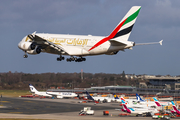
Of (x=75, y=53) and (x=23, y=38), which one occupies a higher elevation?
(x=23, y=38)

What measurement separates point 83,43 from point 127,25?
30.7ft

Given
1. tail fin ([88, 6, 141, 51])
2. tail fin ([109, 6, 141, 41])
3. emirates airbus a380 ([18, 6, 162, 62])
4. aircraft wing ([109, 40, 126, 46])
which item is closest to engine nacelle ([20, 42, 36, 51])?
emirates airbus a380 ([18, 6, 162, 62])

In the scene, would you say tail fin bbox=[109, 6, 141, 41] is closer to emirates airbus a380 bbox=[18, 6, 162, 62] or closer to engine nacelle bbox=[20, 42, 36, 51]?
emirates airbus a380 bbox=[18, 6, 162, 62]

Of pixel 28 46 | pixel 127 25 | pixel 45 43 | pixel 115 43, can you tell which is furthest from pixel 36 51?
pixel 127 25

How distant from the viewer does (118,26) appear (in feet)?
188

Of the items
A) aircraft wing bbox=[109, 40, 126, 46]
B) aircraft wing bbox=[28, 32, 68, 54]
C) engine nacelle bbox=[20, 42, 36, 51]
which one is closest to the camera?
aircraft wing bbox=[109, 40, 126, 46]

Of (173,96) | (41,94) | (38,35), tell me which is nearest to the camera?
(38,35)

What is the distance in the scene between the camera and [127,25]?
56.8m

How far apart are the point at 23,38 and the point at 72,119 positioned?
2747 cm

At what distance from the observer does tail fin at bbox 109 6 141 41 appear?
56688 millimetres

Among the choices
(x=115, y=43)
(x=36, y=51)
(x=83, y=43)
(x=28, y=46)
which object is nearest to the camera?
(x=115, y=43)

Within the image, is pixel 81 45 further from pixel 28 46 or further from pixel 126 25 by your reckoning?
pixel 28 46

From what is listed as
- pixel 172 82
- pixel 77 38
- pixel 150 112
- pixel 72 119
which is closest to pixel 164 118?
pixel 150 112

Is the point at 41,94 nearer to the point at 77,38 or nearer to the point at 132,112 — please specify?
the point at 132,112
